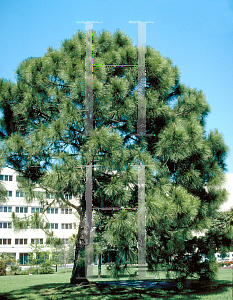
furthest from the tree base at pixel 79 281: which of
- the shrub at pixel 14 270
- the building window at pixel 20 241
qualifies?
the building window at pixel 20 241

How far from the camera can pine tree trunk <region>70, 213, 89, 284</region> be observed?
437 cm

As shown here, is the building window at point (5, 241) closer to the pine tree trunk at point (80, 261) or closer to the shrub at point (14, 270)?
the shrub at point (14, 270)

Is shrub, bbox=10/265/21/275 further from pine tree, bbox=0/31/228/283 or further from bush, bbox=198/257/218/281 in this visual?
bush, bbox=198/257/218/281

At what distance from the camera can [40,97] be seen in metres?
4.59

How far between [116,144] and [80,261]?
71.9 inches

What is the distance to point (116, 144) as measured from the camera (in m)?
3.85

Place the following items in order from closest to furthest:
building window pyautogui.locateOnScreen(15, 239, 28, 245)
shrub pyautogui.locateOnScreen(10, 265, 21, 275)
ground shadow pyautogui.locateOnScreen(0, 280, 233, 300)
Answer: ground shadow pyautogui.locateOnScreen(0, 280, 233, 300), shrub pyautogui.locateOnScreen(10, 265, 21, 275), building window pyautogui.locateOnScreen(15, 239, 28, 245)

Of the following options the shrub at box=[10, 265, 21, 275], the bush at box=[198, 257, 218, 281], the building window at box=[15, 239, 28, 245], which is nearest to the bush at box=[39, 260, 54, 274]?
the shrub at box=[10, 265, 21, 275]

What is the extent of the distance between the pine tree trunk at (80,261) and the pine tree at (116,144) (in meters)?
0.02

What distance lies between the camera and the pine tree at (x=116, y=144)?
13.0 ft

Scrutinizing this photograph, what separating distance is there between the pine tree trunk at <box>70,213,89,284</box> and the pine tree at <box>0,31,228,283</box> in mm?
17

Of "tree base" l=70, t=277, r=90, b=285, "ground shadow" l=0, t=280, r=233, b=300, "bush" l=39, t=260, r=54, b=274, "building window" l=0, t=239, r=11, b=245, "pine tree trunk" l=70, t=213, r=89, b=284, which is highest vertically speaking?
"pine tree trunk" l=70, t=213, r=89, b=284

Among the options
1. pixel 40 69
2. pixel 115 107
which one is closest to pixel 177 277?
pixel 115 107

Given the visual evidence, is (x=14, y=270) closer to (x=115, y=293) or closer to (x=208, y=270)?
(x=115, y=293)
